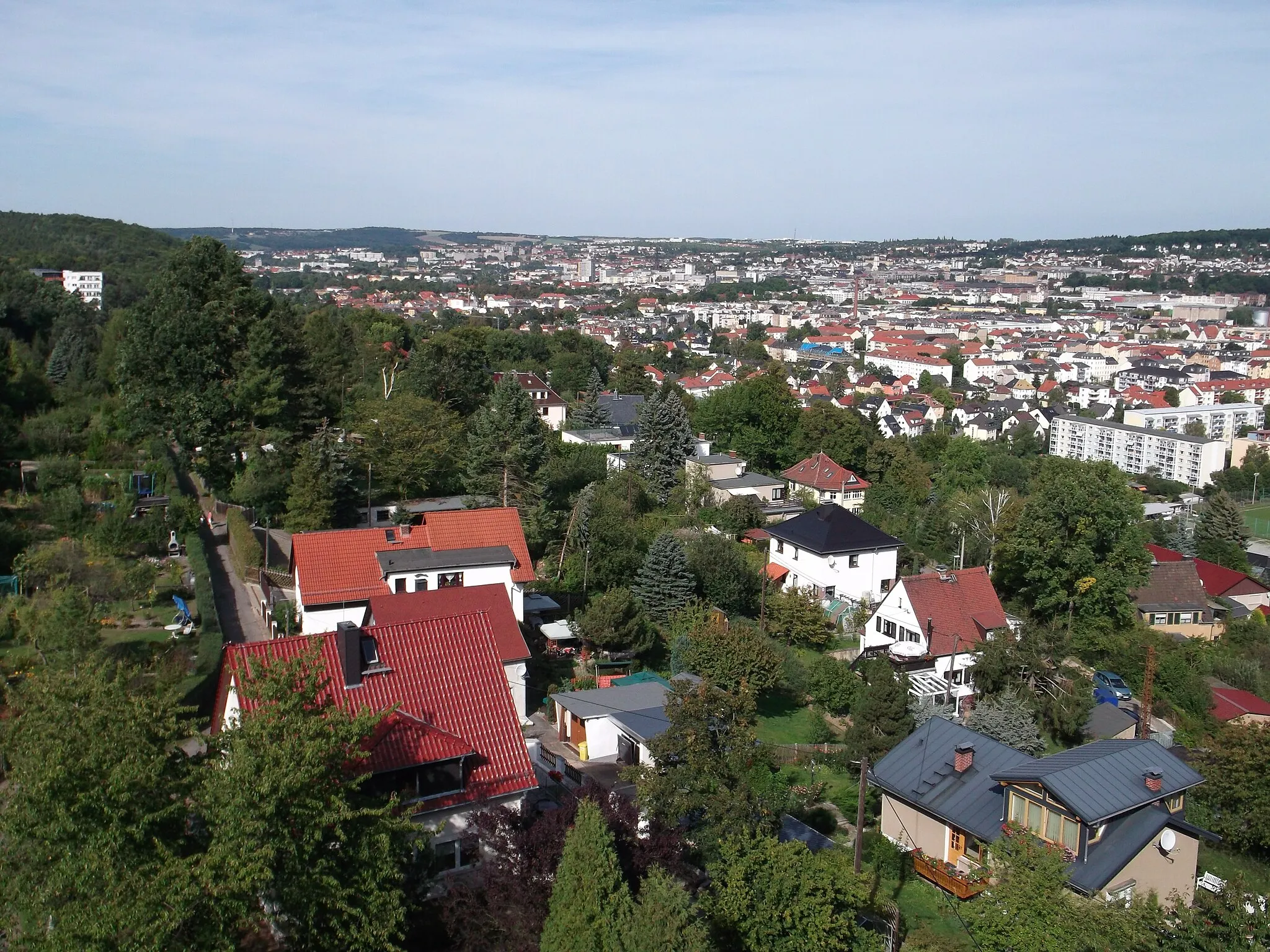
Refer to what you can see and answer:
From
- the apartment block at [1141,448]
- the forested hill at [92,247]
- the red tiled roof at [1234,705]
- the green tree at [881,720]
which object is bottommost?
the apartment block at [1141,448]

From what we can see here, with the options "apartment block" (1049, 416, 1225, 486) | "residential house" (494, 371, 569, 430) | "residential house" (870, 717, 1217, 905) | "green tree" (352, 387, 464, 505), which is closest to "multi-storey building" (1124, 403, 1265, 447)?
"apartment block" (1049, 416, 1225, 486)

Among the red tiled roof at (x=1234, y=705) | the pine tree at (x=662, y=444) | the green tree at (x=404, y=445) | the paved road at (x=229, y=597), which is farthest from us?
the pine tree at (x=662, y=444)

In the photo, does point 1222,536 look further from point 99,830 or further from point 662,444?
point 99,830

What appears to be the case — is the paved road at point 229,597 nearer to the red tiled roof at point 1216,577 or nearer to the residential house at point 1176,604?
the residential house at point 1176,604

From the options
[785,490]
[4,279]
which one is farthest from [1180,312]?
[4,279]

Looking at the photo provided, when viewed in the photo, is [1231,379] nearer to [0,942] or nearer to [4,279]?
[4,279]

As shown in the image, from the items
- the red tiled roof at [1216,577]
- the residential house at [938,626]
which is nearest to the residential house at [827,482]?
the red tiled roof at [1216,577]
